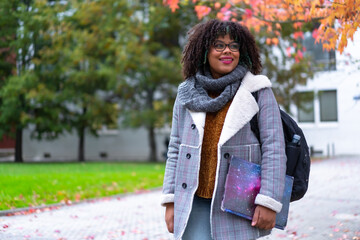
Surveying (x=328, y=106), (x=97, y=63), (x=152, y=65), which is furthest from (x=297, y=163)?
(x=328, y=106)

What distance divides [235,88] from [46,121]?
77.5 ft

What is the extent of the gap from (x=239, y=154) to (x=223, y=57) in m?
0.63

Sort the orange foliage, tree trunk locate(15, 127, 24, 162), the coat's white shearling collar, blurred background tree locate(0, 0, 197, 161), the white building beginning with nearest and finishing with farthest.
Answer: the coat's white shearling collar < the orange foliage < blurred background tree locate(0, 0, 197, 161) < tree trunk locate(15, 127, 24, 162) < the white building

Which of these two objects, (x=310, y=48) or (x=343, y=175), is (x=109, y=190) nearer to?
(x=343, y=175)

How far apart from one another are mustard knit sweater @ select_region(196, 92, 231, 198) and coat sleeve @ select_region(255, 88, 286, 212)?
0.27 metres

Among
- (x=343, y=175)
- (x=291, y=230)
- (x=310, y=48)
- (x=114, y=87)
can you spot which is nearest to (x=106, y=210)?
(x=291, y=230)

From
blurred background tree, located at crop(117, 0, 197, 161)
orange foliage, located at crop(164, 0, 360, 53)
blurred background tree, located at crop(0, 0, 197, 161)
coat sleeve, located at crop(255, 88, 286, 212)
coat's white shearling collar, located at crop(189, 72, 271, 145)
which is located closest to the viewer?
coat sleeve, located at crop(255, 88, 286, 212)

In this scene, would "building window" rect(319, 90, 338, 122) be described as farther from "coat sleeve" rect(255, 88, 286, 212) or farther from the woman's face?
"coat sleeve" rect(255, 88, 286, 212)

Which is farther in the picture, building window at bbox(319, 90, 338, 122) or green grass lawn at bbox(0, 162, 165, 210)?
building window at bbox(319, 90, 338, 122)

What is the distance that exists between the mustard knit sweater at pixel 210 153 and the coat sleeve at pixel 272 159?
10.5 inches

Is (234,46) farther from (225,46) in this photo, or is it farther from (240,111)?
(240,111)

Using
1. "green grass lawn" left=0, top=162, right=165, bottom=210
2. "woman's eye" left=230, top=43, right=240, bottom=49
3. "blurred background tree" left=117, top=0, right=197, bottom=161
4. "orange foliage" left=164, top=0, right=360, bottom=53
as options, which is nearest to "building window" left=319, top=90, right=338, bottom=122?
"blurred background tree" left=117, top=0, right=197, bottom=161

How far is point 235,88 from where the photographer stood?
3004 millimetres

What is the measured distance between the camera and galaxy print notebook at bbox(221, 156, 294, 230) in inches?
111
